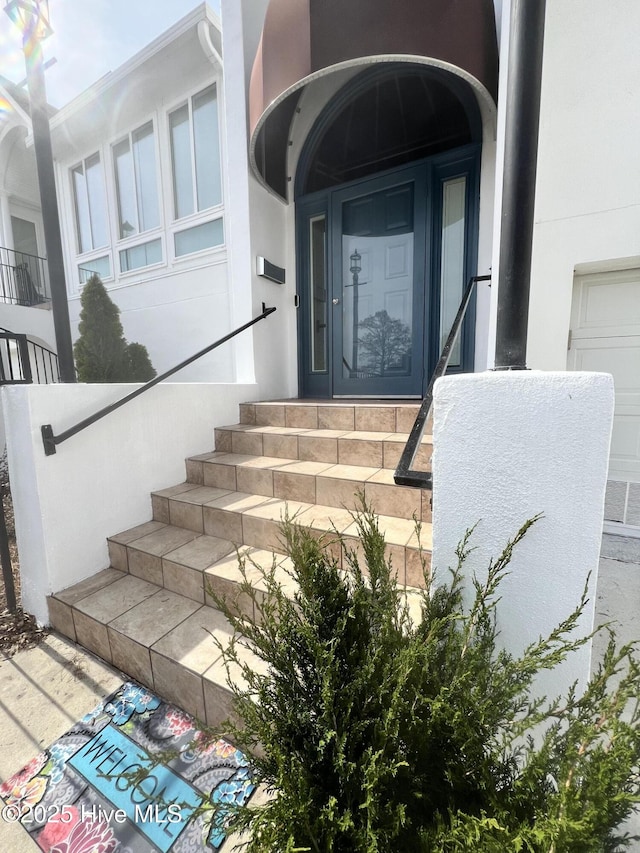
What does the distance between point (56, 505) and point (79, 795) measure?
132 cm

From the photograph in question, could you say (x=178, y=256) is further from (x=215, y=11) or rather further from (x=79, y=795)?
(x=79, y=795)

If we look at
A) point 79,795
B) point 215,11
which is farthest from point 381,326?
point 215,11

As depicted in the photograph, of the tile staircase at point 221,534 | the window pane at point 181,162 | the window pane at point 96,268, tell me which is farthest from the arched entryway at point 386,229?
the window pane at point 96,268

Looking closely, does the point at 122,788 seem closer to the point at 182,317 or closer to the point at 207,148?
the point at 182,317

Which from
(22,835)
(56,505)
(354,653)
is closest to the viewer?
(354,653)

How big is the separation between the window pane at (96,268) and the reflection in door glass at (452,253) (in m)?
5.20

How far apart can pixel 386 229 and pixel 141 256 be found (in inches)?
150

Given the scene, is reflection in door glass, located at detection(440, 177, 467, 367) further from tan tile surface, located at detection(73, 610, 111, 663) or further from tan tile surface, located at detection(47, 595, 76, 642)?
tan tile surface, located at detection(47, 595, 76, 642)

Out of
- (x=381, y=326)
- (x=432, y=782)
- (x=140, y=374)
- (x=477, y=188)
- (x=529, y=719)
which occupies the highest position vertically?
(x=477, y=188)

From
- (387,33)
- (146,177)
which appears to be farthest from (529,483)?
(146,177)

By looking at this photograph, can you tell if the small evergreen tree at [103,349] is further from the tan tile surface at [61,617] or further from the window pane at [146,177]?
the tan tile surface at [61,617]

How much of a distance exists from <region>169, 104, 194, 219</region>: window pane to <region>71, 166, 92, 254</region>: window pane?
235 cm

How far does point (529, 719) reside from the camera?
768 millimetres

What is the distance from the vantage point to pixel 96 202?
6051mm
